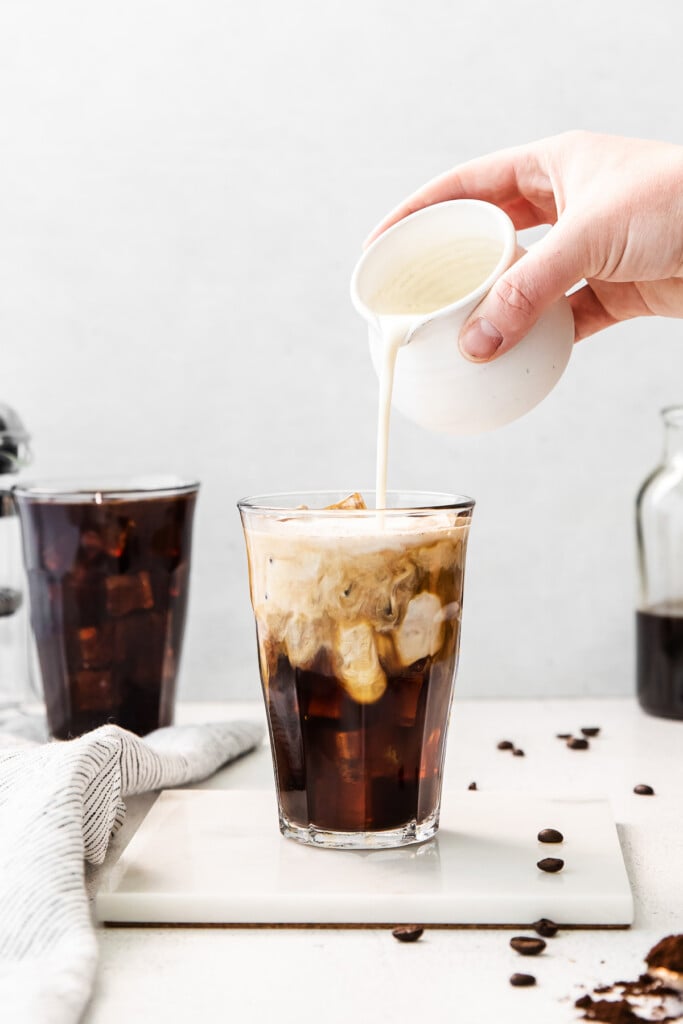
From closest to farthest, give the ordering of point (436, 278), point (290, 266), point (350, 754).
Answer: point (350, 754)
point (436, 278)
point (290, 266)

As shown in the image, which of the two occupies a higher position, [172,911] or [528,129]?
[528,129]

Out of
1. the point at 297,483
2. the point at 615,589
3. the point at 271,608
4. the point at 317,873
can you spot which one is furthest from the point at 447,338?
the point at 615,589

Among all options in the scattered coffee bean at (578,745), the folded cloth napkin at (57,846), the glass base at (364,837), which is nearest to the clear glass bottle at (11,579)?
the folded cloth napkin at (57,846)

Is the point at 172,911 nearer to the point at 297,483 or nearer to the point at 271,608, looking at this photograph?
the point at 271,608

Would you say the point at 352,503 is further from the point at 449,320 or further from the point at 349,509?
the point at 449,320

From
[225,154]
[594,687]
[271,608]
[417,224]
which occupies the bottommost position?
[594,687]

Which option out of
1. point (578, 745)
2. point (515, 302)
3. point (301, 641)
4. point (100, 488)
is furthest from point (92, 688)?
point (515, 302)
